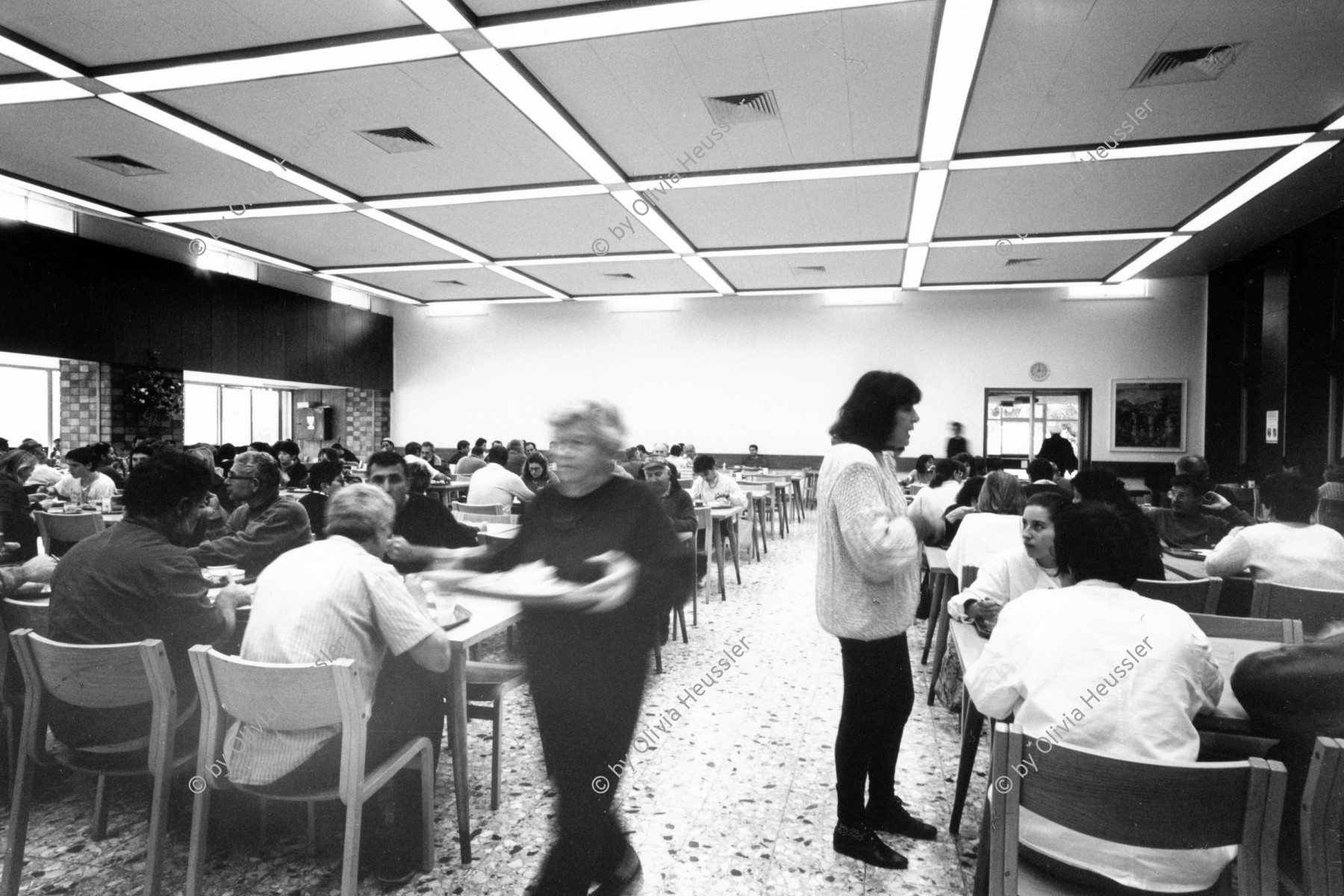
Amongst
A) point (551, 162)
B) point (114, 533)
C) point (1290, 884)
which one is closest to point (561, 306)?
point (551, 162)

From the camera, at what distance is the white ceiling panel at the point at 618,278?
10.6 metres

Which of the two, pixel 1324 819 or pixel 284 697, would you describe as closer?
pixel 1324 819

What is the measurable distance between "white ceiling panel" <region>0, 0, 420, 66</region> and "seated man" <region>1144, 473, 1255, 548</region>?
5.27 meters

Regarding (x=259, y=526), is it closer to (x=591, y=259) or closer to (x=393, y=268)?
(x=591, y=259)

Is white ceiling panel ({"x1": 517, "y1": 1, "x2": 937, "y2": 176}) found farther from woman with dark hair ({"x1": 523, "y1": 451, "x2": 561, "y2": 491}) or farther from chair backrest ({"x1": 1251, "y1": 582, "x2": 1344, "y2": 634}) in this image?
chair backrest ({"x1": 1251, "y1": 582, "x2": 1344, "y2": 634})

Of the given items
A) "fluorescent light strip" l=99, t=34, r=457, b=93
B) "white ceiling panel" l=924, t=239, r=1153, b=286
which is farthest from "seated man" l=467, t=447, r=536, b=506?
"white ceiling panel" l=924, t=239, r=1153, b=286

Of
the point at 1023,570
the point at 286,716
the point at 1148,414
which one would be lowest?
the point at 286,716

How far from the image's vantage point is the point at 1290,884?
1491mm

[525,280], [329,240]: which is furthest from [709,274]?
[329,240]

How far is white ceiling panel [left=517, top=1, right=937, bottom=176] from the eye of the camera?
14.5ft

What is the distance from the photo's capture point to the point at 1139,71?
480 centimetres

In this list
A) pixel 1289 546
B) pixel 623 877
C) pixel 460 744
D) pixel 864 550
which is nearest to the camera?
pixel 864 550

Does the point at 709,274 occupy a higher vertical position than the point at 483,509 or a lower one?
higher

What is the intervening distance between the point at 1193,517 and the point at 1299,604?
197 cm
